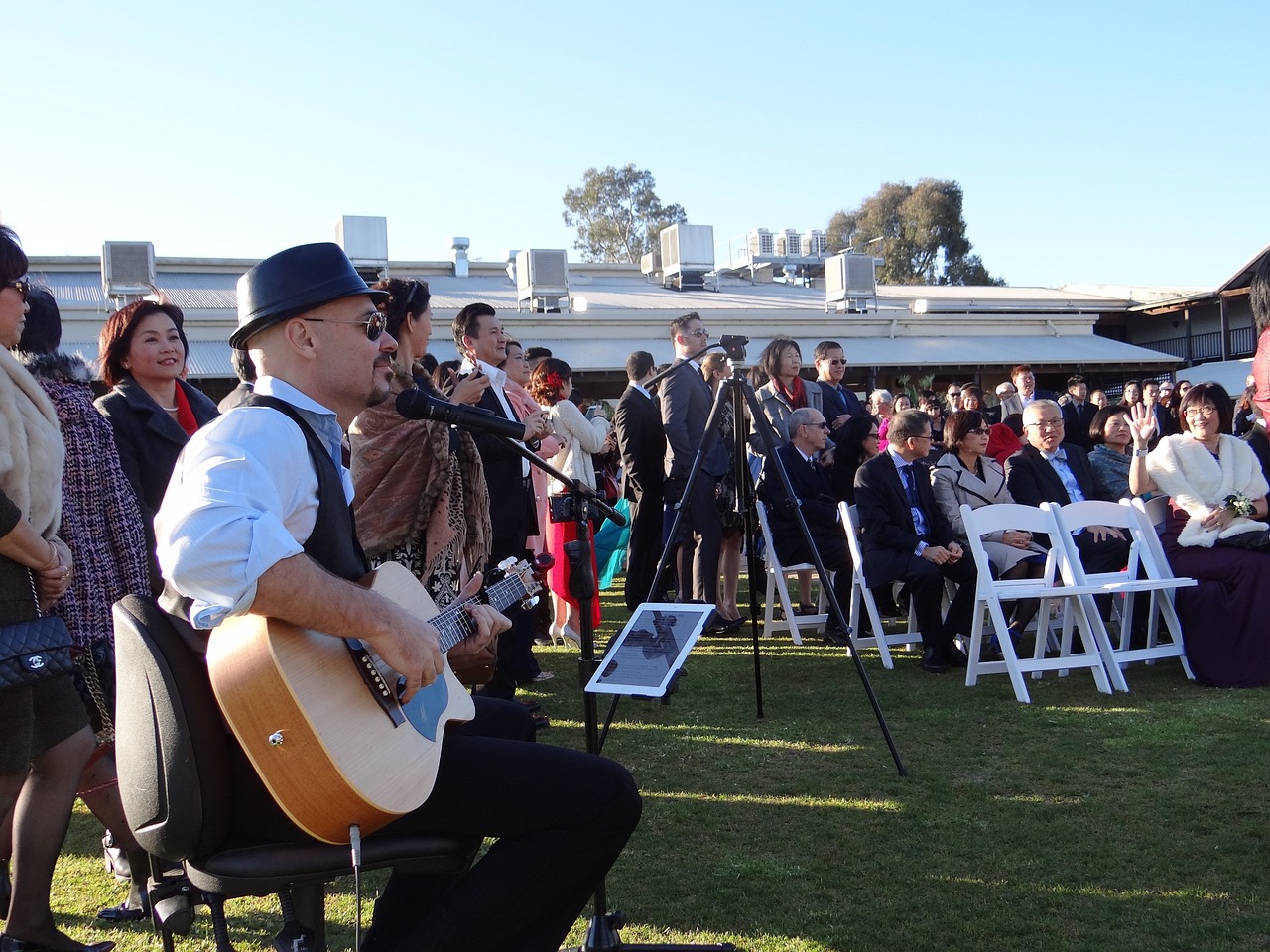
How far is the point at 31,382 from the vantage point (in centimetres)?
316

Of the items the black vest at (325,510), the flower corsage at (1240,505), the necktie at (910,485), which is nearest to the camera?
the black vest at (325,510)

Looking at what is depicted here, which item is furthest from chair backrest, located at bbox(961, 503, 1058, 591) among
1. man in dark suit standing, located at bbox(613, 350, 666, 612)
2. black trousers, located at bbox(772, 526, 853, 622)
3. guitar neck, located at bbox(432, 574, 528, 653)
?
guitar neck, located at bbox(432, 574, 528, 653)

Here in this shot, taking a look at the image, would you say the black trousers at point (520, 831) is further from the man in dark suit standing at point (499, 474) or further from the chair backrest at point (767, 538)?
the chair backrest at point (767, 538)

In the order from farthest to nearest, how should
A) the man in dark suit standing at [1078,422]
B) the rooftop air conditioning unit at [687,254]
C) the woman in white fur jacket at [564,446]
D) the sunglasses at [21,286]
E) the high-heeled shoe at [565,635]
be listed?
the rooftop air conditioning unit at [687,254] < the man in dark suit standing at [1078,422] < the high-heeled shoe at [565,635] < the woman in white fur jacket at [564,446] < the sunglasses at [21,286]

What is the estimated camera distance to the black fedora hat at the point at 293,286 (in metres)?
2.43

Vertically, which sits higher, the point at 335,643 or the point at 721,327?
the point at 721,327

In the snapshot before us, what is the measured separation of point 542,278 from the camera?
67.8 ft

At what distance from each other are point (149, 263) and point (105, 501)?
16554 millimetres

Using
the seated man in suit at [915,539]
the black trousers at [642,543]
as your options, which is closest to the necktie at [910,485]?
the seated man in suit at [915,539]

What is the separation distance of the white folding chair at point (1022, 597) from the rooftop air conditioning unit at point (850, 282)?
1683cm

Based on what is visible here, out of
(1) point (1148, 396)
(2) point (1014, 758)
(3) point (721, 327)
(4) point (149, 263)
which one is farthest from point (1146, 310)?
(2) point (1014, 758)

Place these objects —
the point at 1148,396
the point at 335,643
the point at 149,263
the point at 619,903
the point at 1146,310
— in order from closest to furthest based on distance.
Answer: the point at 335,643
the point at 619,903
the point at 1148,396
the point at 149,263
the point at 1146,310

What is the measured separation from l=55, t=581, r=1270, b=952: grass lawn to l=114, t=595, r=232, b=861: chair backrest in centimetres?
122

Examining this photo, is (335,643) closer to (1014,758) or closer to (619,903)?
(619,903)
